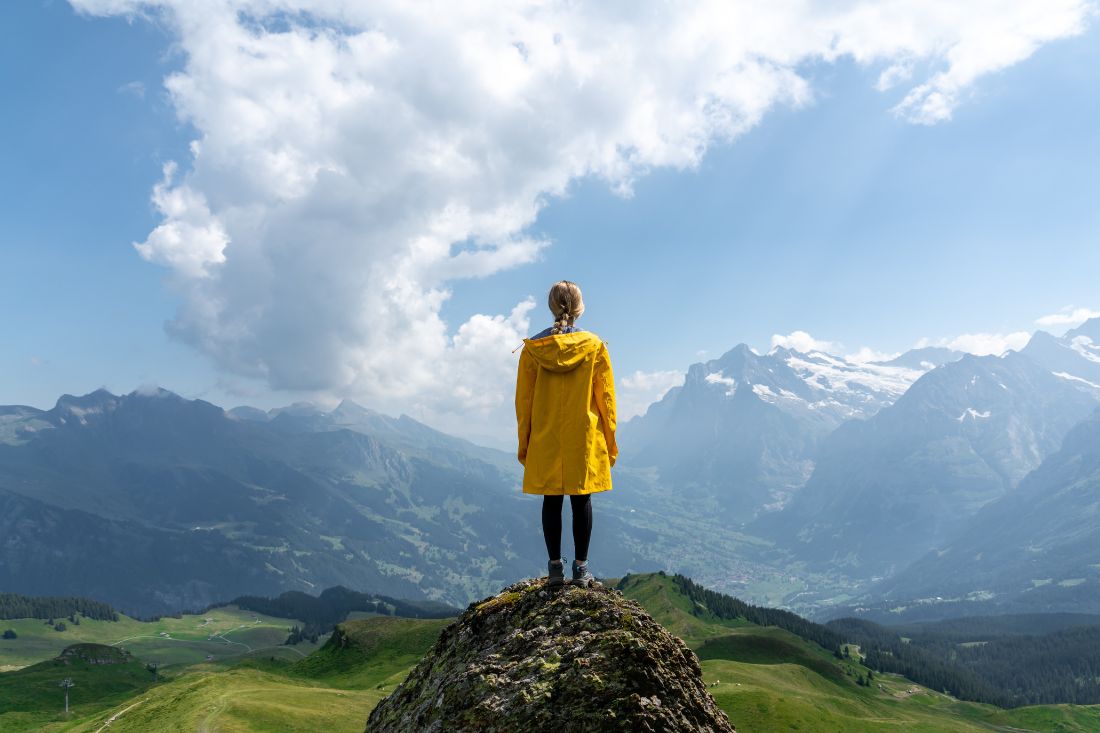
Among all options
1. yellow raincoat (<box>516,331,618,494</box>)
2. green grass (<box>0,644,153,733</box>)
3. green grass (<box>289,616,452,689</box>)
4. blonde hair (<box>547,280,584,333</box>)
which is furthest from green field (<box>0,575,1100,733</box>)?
blonde hair (<box>547,280,584,333</box>)

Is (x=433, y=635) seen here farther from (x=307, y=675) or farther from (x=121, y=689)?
(x=121, y=689)

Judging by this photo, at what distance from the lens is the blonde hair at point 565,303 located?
11.6 metres

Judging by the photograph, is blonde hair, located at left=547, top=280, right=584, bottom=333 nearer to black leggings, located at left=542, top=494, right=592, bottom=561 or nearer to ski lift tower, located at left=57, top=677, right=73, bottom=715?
black leggings, located at left=542, top=494, right=592, bottom=561

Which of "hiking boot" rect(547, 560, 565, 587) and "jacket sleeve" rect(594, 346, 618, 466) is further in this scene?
"jacket sleeve" rect(594, 346, 618, 466)

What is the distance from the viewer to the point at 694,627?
19912cm

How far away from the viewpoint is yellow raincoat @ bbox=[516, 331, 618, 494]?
10.9 meters

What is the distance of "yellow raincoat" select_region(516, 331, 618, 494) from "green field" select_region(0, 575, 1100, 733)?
95.3 feet

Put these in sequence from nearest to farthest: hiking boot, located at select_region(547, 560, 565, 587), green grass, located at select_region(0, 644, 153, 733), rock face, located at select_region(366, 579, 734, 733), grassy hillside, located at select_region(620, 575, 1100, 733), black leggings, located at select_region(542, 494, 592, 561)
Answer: rock face, located at select_region(366, 579, 734, 733) → hiking boot, located at select_region(547, 560, 565, 587) → black leggings, located at select_region(542, 494, 592, 561) → grassy hillside, located at select_region(620, 575, 1100, 733) → green grass, located at select_region(0, 644, 153, 733)

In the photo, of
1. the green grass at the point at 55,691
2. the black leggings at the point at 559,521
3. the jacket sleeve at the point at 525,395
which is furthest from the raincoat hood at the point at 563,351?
the green grass at the point at 55,691

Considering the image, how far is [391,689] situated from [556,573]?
351ft

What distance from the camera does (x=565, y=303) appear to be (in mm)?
11664

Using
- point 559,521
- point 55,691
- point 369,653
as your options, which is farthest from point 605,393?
point 55,691

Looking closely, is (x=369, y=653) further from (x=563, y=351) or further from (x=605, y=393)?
(x=563, y=351)

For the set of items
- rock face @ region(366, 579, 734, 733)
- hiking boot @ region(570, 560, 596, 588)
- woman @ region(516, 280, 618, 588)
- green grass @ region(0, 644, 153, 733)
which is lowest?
green grass @ region(0, 644, 153, 733)
